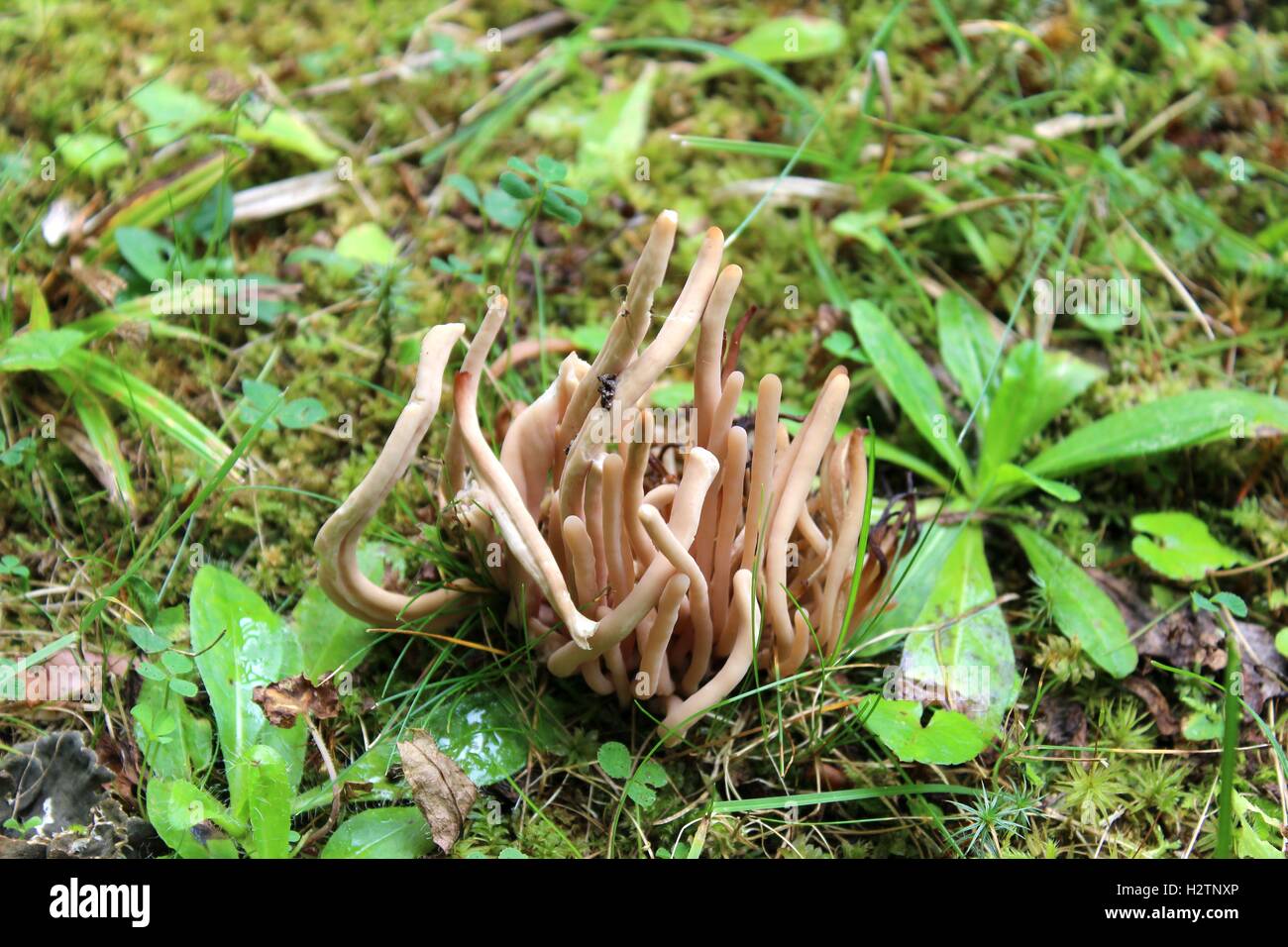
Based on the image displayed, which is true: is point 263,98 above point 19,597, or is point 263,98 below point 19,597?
above

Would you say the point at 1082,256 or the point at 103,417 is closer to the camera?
the point at 103,417

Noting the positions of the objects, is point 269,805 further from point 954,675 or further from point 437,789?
point 954,675

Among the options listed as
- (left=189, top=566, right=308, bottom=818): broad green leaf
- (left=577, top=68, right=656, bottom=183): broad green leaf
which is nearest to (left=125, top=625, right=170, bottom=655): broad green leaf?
(left=189, top=566, right=308, bottom=818): broad green leaf

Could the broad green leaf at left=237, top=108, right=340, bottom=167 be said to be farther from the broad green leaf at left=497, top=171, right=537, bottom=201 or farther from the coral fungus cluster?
the coral fungus cluster

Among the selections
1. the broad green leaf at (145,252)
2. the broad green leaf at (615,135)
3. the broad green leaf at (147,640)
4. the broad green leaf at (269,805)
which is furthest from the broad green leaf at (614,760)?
the broad green leaf at (615,135)

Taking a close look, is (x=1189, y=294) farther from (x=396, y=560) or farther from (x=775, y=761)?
(x=396, y=560)

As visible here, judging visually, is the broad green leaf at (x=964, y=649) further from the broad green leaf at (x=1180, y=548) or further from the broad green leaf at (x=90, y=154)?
the broad green leaf at (x=90, y=154)
